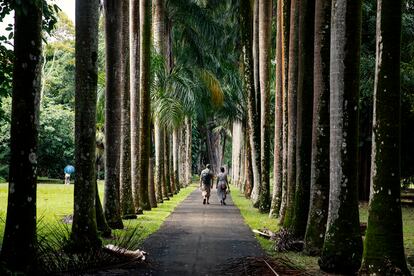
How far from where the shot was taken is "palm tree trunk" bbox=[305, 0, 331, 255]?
1203 centimetres

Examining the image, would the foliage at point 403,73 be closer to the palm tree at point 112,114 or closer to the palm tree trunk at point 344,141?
the palm tree at point 112,114

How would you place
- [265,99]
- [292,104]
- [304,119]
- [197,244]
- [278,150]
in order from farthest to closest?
[265,99] < [278,150] < [292,104] < [304,119] < [197,244]

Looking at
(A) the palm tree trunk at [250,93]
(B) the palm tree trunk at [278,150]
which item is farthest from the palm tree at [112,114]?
(A) the palm tree trunk at [250,93]

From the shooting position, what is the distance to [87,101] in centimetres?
1220

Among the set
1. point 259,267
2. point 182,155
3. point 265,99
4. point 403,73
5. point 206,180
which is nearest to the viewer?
point 259,267

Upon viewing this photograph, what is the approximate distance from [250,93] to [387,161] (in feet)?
59.7

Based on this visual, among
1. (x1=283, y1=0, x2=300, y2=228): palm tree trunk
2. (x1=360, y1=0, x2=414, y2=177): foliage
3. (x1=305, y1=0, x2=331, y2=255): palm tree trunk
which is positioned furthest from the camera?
(x1=360, y1=0, x2=414, y2=177): foliage

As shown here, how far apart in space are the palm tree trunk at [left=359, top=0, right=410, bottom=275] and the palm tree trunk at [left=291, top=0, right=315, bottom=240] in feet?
14.9

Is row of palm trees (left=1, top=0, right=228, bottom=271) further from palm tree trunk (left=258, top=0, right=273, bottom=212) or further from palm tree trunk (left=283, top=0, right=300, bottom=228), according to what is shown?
palm tree trunk (left=283, top=0, right=300, bottom=228)

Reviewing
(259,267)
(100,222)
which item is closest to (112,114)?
(100,222)

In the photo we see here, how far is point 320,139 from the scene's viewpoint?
39.4ft

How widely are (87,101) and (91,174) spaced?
1.39m

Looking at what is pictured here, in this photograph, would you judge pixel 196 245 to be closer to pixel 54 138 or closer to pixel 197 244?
pixel 197 244

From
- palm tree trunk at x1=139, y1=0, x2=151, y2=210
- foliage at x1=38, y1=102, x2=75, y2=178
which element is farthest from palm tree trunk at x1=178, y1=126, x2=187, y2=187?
palm tree trunk at x1=139, y1=0, x2=151, y2=210
